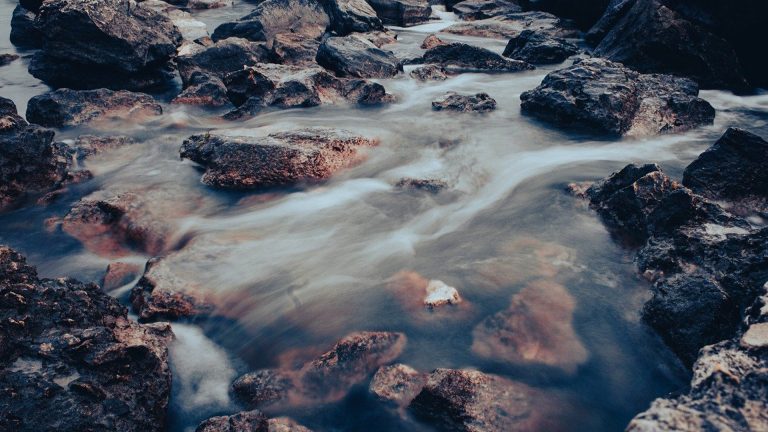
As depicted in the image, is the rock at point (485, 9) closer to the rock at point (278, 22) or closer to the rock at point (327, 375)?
the rock at point (278, 22)

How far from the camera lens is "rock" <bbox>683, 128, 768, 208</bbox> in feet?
16.8

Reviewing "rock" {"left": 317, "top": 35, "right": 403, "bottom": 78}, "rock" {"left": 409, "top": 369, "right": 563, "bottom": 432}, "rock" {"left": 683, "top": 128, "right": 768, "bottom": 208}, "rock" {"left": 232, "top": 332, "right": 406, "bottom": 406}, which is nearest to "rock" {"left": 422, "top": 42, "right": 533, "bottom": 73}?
"rock" {"left": 317, "top": 35, "right": 403, "bottom": 78}

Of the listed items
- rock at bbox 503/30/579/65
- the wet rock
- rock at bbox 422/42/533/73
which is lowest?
the wet rock

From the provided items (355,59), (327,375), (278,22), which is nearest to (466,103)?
(355,59)

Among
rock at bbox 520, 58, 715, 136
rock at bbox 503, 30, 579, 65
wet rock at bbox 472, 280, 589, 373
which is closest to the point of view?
wet rock at bbox 472, 280, 589, 373

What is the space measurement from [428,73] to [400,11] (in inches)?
282

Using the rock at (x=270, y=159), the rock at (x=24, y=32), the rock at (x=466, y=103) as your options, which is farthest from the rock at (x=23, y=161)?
the rock at (x=24, y=32)

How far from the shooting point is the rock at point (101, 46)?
30.9 feet

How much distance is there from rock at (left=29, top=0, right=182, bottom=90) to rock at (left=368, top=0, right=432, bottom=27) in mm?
8107

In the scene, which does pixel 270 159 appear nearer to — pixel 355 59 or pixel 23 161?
pixel 23 161

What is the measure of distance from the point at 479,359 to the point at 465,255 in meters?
1.41

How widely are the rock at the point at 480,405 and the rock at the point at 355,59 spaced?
26.7 ft

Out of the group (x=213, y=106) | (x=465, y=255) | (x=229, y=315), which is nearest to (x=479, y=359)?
(x=465, y=255)

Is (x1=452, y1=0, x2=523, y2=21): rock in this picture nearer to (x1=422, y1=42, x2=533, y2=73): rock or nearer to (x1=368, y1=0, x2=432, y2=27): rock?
(x1=368, y1=0, x2=432, y2=27): rock
